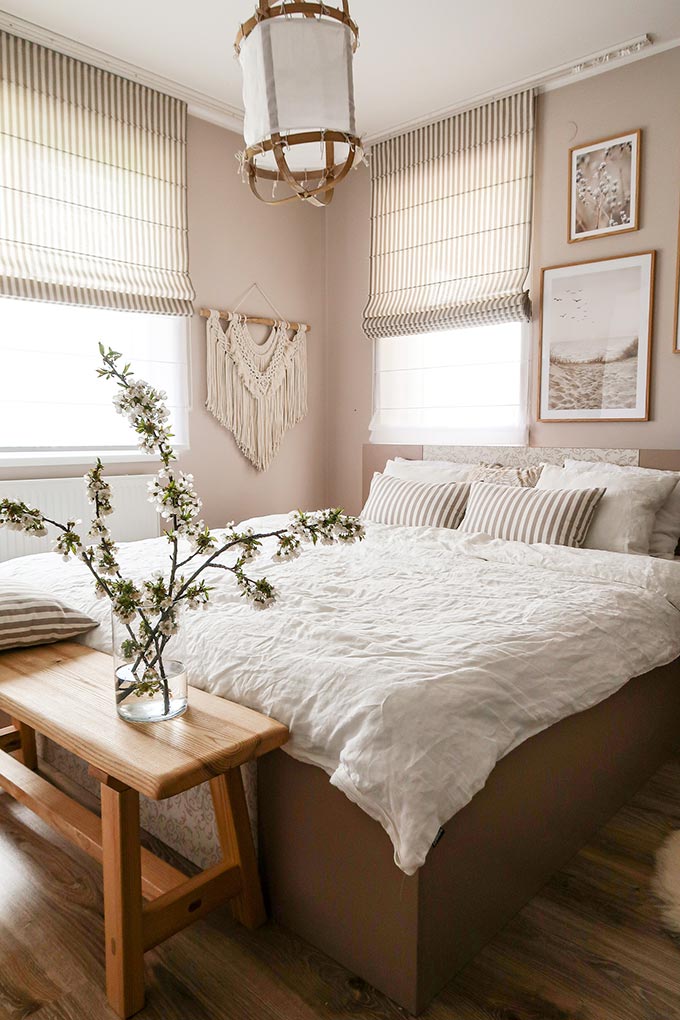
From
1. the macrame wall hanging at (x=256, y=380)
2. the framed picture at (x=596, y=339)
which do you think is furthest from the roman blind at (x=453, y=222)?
the macrame wall hanging at (x=256, y=380)

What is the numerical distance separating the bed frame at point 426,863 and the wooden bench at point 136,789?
10 cm

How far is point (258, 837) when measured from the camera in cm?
160

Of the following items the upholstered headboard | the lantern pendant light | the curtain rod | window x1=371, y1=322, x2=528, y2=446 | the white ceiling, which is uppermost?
the white ceiling

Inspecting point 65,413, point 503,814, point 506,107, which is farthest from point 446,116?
point 503,814

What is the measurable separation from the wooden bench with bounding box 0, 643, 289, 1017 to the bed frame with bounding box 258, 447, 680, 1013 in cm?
10

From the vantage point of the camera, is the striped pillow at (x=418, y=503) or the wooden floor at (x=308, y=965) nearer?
the wooden floor at (x=308, y=965)

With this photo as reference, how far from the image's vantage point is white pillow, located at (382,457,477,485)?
3582mm

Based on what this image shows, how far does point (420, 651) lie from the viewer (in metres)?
1.64

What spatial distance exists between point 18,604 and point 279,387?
8.67ft

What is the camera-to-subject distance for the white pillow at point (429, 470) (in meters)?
3.58

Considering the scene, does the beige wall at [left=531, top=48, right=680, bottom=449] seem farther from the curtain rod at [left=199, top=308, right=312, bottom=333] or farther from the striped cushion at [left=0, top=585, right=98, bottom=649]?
the striped cushion at [left=0, top=585, right=98, bottom=649]

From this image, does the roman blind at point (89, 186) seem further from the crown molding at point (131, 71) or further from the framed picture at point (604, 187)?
the framed picture at point (604, 187)

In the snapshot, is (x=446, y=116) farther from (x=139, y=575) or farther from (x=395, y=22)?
(x=139, y=575)

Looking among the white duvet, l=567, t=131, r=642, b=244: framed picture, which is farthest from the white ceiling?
the white duvet
